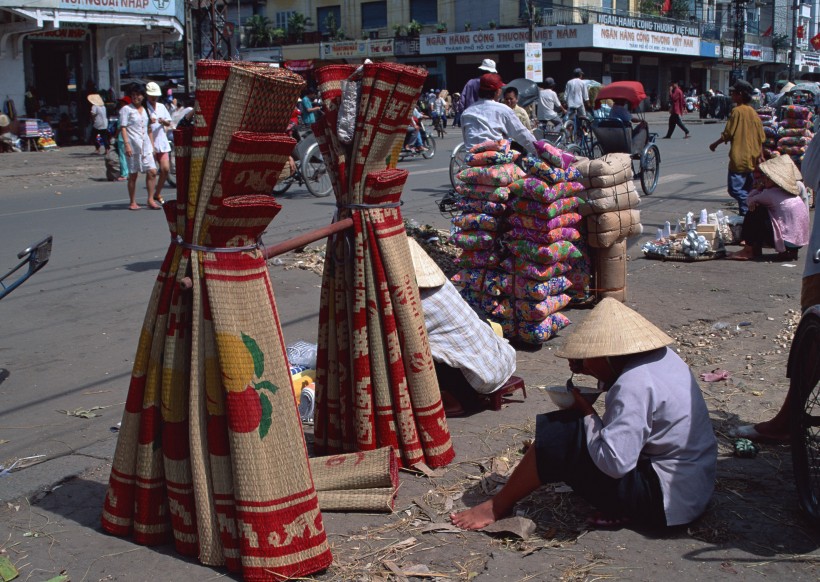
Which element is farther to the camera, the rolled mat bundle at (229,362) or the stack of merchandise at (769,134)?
the stack of merchandise at (769,134)

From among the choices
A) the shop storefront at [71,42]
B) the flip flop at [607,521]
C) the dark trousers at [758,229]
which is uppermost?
the shop storefront at [71,42]

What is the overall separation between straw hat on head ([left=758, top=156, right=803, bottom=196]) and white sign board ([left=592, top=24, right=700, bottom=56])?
3884 cm

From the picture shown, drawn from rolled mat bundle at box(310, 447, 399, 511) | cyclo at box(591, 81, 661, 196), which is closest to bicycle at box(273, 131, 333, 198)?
cyclo at box(591, 81, 661, 196)

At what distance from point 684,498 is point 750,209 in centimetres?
663

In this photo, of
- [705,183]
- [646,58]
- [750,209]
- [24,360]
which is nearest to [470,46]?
[646,58]

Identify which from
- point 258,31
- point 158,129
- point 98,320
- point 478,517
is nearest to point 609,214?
point 478,517

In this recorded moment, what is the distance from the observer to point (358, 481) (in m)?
3.91

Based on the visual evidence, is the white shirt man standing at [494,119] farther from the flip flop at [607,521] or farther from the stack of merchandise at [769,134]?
the flip flop at [607,521]

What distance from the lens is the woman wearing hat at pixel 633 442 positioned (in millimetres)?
3410

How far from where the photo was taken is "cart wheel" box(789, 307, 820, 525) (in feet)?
11.8

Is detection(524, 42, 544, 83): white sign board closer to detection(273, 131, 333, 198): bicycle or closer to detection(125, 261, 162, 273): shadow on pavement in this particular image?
detection(273, 131, 333, 198): bicycle

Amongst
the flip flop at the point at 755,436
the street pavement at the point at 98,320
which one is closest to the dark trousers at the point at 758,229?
the street pavement at the point at 98,320

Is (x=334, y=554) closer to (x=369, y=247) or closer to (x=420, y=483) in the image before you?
(x=420, y=483)

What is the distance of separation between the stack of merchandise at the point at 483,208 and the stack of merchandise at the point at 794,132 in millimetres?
7541
